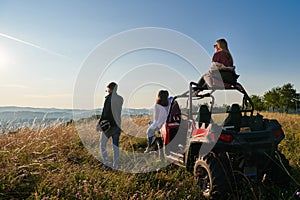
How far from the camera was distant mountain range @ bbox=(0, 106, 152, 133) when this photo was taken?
20.3 ft

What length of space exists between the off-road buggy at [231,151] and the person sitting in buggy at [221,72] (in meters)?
0.11

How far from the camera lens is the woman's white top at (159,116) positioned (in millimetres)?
6132

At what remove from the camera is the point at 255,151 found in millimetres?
3732

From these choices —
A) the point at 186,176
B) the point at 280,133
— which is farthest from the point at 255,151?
the point at 186,176

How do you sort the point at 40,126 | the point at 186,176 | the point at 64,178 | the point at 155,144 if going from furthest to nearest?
the point at 40,126
the point at 155,144
the point at 186,176
the point at 64,178

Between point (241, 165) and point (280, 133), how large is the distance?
0.78 m

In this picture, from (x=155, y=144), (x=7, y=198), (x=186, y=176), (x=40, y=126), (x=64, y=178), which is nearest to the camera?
(x=7, y=198)

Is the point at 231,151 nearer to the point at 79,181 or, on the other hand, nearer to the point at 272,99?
the point at 79,181

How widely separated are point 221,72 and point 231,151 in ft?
4.25

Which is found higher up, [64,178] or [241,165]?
[241,165]

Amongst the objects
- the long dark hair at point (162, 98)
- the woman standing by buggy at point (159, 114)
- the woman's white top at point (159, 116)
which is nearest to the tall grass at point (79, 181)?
the woman standing by buggy at point (159, 114)

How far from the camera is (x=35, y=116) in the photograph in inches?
294

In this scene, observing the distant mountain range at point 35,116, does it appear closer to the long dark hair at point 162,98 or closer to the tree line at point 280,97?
the long dark hair at point 162,98

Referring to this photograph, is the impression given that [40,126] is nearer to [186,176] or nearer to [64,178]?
[64,178]
